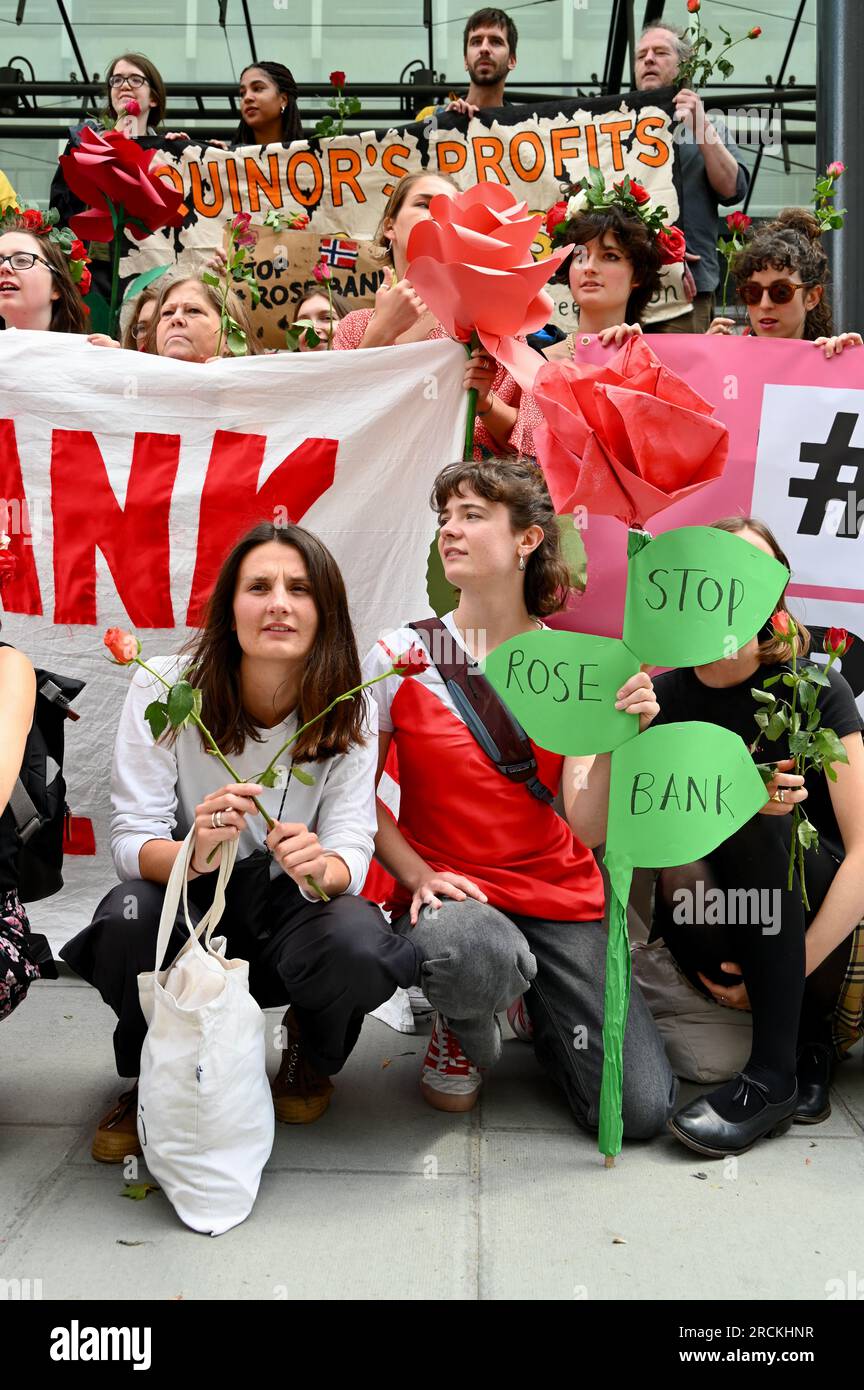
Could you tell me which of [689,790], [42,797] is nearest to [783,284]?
[689,790]

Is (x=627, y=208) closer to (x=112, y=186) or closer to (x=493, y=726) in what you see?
(x=112, y=186)

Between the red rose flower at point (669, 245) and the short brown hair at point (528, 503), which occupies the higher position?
the red rose flower at point (669, 245)

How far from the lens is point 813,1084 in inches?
103

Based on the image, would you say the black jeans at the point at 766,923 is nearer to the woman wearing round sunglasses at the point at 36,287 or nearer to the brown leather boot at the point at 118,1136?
the brown leather boot at the point at 118,1136

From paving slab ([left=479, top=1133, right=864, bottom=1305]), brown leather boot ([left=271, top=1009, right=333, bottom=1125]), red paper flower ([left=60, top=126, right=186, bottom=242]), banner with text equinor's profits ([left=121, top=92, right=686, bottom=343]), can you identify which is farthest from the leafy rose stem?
banner with text equinor's profits ([left=121, top=92, right=686, bottom=343])

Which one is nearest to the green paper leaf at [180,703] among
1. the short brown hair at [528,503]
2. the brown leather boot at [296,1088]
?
the brown leather boot at [296,1088]

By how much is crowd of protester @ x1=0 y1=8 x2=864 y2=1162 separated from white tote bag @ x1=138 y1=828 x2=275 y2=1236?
16 cm

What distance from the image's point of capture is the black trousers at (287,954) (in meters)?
Answer: 2.31

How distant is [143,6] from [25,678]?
709cm

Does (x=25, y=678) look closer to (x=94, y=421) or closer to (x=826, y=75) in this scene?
(x=94, y=421)

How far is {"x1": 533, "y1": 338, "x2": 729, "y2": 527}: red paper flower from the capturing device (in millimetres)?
2258

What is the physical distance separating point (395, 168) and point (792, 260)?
217 centimetres

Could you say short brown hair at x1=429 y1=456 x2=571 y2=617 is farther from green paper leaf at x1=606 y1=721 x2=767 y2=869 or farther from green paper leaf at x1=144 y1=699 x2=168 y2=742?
green paper leaf at x1=144 y1=699 x2=168 y2=742

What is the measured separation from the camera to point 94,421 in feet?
11.0
